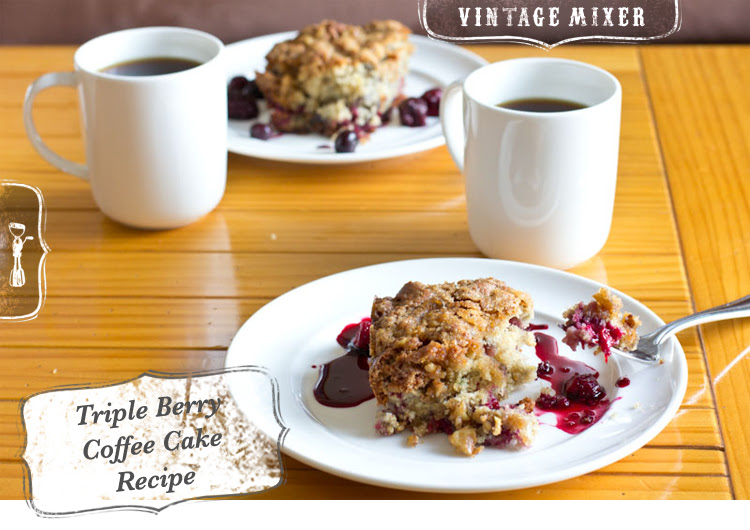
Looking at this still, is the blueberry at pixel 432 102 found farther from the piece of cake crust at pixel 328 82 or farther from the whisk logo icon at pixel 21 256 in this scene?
the whisk logo icon at pixel 21 256

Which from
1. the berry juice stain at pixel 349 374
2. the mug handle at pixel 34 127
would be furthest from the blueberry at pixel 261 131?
the berry juice stain at pixel 349 374

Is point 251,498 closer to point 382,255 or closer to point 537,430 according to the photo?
point 537,430

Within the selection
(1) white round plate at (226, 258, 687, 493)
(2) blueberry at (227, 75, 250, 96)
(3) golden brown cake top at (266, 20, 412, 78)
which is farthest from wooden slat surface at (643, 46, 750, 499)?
(2) blueberry at (227, 75, 250, 96)

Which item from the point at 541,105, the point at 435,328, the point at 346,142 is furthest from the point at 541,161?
the point at 346,142

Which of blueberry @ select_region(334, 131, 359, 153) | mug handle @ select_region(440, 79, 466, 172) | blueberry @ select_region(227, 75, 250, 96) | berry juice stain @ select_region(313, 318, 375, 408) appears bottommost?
berry juice stain @ select_region(313, 318, 375, 408)

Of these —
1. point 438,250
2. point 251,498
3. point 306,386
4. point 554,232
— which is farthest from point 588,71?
point 251,498

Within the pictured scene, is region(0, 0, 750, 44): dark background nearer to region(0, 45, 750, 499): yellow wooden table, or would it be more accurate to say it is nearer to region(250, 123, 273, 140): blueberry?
region(0, 45, 750, 499): yellow wooden table
